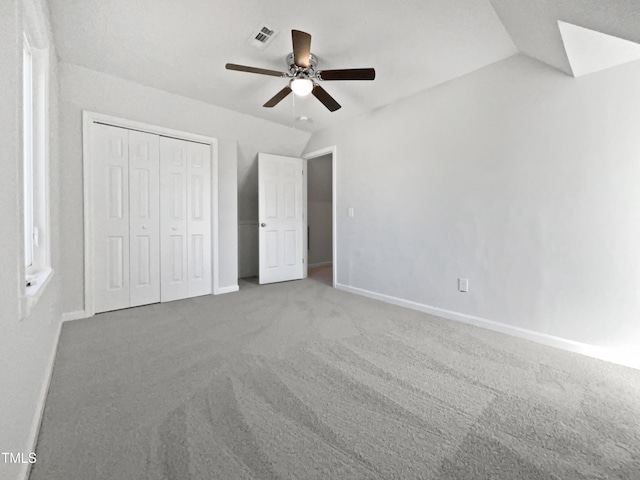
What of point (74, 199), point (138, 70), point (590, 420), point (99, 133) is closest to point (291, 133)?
point (138, 70)

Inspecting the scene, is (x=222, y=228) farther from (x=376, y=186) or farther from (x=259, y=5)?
(x=259, y=5)

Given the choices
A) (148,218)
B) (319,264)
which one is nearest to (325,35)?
(148,218)

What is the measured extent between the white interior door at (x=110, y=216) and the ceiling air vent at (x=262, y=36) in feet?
5.98

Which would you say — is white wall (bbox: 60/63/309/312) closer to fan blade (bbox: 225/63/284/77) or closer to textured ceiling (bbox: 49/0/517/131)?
textured ceiling (bbox: 49/0/517/131)

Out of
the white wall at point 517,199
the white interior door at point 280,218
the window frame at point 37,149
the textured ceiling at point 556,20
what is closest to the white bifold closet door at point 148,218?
the white interior door at point 280,218

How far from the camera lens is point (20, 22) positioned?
122 cm

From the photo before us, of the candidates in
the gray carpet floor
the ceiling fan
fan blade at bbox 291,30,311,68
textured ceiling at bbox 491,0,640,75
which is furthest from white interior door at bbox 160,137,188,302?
textured ceiling at bbox 491,0,640,75

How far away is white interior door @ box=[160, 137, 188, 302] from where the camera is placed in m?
3.43

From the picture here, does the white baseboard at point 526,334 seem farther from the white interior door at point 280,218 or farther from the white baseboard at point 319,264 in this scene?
the white baseboard at point 319,264

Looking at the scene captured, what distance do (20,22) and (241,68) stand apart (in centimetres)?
124

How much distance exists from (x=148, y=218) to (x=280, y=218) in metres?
1.85

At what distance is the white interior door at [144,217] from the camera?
3.21m

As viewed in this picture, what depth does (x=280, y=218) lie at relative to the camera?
457 cm

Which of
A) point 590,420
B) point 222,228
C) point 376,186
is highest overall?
point 376,186
